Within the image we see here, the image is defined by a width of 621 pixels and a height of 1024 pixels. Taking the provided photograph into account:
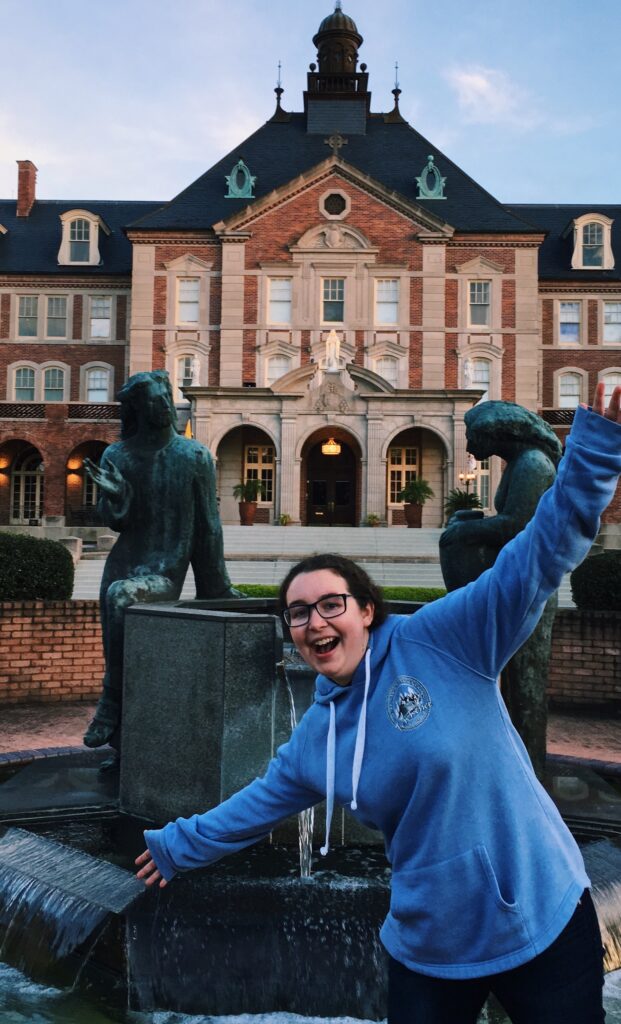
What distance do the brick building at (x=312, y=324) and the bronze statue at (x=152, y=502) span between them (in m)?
24.3

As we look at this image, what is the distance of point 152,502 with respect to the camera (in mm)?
5535

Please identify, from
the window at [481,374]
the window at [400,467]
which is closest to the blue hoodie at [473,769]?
the window at [400,467]

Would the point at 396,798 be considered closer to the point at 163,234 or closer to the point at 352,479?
the point at 352,479

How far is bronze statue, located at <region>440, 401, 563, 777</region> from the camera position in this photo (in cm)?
453

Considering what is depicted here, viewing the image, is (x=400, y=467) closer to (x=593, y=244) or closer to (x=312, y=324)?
(x=312, y=324)

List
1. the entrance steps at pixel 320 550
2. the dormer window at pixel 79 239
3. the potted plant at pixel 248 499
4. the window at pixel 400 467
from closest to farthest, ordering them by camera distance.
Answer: the entrance steps at pixel 320 550
the potted plant at pixel 248 499
the window at pixel 400 467
the dormer window at pixel 79 239

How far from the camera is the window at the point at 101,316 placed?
125 feet

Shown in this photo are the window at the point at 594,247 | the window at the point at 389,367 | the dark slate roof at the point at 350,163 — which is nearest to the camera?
the window at the point at 389,367

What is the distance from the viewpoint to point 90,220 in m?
38.6

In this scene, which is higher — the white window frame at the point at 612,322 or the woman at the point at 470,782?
the white window frame at the point at 612,322

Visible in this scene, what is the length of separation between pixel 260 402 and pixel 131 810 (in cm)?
2668

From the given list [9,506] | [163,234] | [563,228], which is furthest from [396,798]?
[563,228]

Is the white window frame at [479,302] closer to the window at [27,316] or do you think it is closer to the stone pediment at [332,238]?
the stone pediment at [332,238]

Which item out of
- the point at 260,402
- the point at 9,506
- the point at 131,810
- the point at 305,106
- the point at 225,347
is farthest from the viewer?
the point at 305,106
